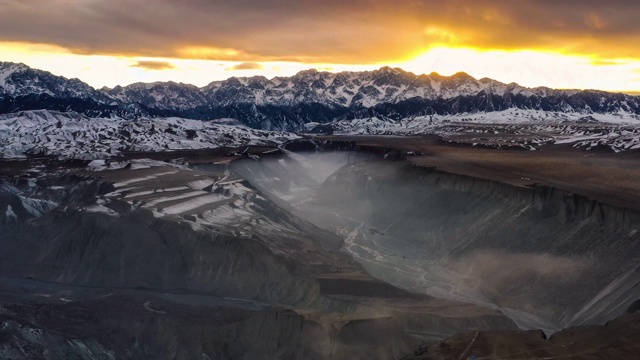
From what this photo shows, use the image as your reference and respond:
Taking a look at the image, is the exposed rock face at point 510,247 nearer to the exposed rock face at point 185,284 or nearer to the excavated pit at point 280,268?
the excavated pit at point 280,268

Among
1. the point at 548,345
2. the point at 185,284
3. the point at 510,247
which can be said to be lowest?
the point at 185,284

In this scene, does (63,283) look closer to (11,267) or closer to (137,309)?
(11,267)

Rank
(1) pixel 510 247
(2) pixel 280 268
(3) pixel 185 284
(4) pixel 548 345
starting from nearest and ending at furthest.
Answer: (4) pixel 548 345 < (2) pixel 280 268 < (3) pixel 185 284 < (1) pixel 510 247

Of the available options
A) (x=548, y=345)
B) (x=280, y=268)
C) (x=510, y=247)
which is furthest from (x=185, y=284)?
(x=548, y=345)

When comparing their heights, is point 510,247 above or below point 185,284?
above

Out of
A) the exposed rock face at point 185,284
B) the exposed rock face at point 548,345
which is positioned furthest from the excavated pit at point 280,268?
the exposed rock face at point 548,345

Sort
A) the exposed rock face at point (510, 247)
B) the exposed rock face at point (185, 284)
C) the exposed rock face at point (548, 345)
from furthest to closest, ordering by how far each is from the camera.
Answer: the exposed rock face at point (510, 247), the exposed rock face at point (185, 284), the exposed rock face at point (548, 345)

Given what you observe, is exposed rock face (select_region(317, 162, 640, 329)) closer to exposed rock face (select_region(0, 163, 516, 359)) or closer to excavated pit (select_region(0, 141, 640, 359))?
excavated pit (select_region(0, 141, 640, 359))

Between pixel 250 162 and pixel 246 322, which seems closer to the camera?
pixel 246 322

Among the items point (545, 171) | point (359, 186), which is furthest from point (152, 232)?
point (545, 171)

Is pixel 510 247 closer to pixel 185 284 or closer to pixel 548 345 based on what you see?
pixel 548 345

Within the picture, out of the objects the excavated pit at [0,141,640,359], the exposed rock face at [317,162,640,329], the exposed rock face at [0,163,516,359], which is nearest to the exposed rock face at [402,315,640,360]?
the excavated pit at [0,141,640,359]
